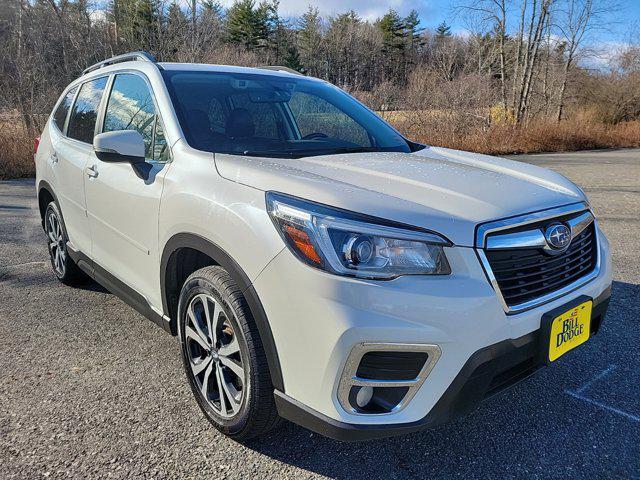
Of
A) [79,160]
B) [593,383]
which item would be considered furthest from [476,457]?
[79,160]

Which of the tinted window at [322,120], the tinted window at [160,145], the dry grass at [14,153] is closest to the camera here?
the tinted window at [160,145]

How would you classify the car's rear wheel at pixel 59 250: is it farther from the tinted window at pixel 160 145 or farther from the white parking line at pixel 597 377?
the white parking line at pixel 597 377

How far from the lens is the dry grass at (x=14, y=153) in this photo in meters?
Result: 10.7

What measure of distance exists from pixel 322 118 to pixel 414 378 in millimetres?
2073

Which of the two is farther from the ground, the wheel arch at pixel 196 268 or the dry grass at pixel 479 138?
the dry grass at pixel 479 138

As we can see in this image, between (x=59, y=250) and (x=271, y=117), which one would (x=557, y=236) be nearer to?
(x=271, y=117)

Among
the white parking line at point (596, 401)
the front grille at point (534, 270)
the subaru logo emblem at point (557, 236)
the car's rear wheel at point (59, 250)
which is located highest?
the subaru logo emblem at point (557, 236)

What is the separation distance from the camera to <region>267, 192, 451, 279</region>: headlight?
1706mm

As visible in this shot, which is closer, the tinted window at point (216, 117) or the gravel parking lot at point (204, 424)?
the gravel parking lot at point (204, 424)

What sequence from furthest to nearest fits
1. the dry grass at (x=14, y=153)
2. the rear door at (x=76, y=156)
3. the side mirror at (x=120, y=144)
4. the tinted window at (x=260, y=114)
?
the dry grass at (x=14, y=153) → the rear door at (x=76, y=156) → the tinted window at (x=260, y=114) → the side mirror at (x=120, y=144)

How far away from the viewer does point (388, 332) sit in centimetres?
165

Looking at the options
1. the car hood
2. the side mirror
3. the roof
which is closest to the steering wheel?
the car hood

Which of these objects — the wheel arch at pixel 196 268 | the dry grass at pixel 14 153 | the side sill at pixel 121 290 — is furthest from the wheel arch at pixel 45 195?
the dry grass at pixel 14 153

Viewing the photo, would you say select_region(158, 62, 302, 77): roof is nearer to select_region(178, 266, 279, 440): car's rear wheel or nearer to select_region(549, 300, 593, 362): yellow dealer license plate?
select_region(178, 266, 279, 440): car's rear wheel
